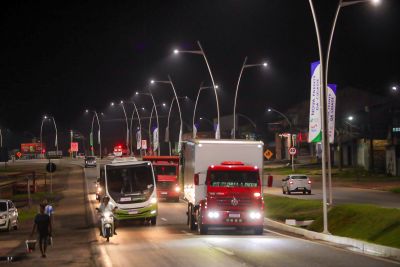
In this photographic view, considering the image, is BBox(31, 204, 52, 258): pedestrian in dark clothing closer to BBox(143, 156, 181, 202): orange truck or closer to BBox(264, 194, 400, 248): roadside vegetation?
BBox(264, 194, 400, 248): roadside vegetation

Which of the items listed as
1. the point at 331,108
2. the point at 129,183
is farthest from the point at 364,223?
the point at 129,183

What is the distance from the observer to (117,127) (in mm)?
184875

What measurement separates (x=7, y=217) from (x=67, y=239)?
25.7ft

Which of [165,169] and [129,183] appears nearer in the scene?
[129,183]

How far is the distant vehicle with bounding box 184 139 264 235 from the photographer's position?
26547 mm

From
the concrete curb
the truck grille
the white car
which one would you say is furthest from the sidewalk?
the concrete curb

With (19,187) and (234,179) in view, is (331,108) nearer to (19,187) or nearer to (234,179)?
(234,179)

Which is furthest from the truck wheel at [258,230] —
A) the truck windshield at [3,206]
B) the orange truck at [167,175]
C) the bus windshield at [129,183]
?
the orange truck at [167,175]

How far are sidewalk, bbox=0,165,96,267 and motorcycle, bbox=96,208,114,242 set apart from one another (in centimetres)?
68

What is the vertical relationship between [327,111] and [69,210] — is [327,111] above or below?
above

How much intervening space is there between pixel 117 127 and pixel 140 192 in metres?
153

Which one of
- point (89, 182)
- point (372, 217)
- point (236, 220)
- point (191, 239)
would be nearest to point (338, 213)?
point (372, 217)

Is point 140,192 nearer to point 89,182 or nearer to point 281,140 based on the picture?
point 89,182

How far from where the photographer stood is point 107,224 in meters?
25.6
